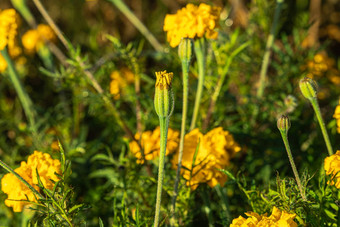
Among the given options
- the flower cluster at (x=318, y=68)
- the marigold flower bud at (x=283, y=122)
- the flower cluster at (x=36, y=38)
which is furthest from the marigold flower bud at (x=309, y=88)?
the flower cluster at (x=36, y=38)

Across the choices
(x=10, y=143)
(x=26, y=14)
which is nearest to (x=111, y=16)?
(x=26, y=14)

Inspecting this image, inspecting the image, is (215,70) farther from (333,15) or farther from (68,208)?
(333,15)

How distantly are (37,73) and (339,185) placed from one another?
181cm

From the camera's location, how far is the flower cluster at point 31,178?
93cm

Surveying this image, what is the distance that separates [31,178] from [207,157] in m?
0.43

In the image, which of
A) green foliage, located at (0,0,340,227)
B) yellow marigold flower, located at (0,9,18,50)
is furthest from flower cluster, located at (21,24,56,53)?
yellow marigold flower, located at (0,9,18,50)

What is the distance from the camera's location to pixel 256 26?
6.01ft

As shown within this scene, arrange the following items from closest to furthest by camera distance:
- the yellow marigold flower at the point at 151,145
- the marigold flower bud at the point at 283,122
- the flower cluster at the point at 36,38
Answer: the marigold flower bud at the point at 283,122, the yellow marigold flower at the point at 151,145, the flower cluster at the point at 36,38

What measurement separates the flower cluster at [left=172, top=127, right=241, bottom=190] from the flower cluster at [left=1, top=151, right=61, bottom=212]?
1.02 feet

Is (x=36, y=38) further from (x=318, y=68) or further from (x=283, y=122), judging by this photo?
(x=283, y=122)

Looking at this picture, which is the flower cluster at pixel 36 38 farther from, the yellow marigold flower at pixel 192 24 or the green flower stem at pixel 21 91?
the yellow marigold flower at pixel 192 24

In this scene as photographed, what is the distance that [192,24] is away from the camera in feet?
3.44

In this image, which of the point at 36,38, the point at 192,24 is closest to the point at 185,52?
the point at 192,24

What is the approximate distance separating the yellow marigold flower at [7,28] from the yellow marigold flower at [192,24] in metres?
0.54
